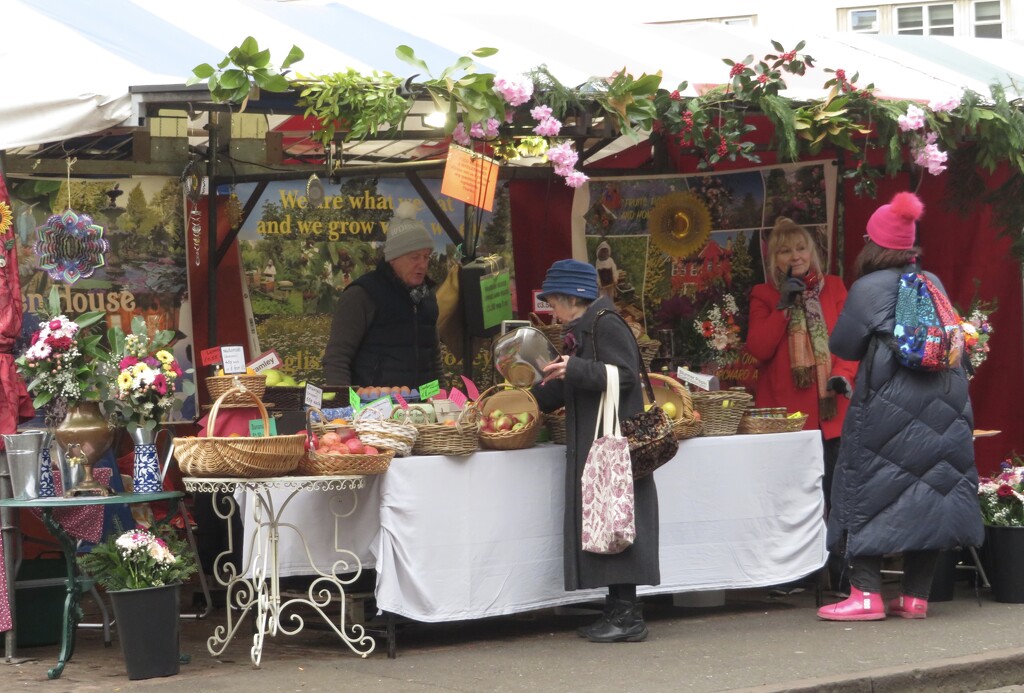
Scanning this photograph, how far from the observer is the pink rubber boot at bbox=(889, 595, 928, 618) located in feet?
23.7

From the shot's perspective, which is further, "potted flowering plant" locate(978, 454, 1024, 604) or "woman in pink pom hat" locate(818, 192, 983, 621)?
"potted flowering plant" locate(978, 454, 1024, 604)

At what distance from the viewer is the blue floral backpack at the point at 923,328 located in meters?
6.84

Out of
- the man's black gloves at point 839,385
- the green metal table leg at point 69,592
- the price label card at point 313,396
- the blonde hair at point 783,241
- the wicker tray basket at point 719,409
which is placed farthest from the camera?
the blonde hair at point 783,241

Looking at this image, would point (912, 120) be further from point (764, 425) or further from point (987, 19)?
point (987, 19)

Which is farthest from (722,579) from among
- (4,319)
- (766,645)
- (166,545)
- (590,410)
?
(4,319)

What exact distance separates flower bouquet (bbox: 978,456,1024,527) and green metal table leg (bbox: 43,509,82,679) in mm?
4546

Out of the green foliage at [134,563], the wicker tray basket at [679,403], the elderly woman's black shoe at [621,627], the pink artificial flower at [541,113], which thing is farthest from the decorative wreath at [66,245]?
the elderly woman's black shoe at [621,627]

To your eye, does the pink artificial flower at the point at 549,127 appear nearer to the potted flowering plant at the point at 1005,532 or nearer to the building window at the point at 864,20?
the potted flowering plant at the point at 1005,532

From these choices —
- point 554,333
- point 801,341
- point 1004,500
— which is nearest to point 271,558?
point 554,333

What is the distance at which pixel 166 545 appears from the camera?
20.2 feet

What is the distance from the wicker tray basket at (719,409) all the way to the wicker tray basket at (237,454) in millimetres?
2242

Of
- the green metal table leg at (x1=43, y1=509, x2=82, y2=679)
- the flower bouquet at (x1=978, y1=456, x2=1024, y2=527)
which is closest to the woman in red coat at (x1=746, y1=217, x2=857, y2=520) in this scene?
the flower bouquet at (x1=978, y1=456, x2=1024, y2=527)

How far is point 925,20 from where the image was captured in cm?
1681

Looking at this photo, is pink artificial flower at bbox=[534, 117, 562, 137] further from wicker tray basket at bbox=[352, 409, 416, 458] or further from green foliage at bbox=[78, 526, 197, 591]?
green foliage at bbox=[78, 526, 197, 591]
